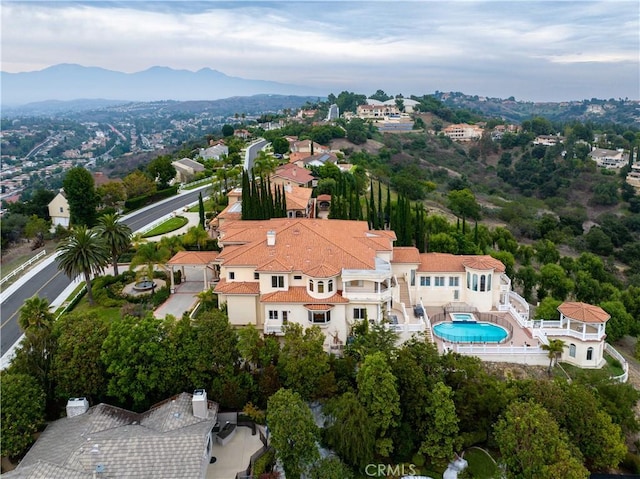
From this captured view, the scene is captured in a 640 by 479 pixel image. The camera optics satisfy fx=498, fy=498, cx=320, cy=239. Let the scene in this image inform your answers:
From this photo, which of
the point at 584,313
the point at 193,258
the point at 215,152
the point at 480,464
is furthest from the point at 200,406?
the point at 215,152

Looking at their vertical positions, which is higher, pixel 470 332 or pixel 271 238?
pixel 271 238

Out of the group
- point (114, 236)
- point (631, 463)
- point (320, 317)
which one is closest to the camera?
point (631, 463)

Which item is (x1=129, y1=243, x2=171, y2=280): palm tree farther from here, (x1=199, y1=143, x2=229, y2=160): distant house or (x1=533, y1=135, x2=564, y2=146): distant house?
(x1=533, y1=135, x2=564, y2=146): distant house

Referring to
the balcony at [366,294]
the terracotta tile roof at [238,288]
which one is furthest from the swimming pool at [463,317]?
the terracotta tile roof at [238,288]

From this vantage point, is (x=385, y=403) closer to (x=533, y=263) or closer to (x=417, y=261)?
(x=417, y=261)

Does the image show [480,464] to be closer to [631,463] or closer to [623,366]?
[631,463]

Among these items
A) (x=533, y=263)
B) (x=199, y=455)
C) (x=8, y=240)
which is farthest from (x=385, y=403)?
(x=8, y=240)

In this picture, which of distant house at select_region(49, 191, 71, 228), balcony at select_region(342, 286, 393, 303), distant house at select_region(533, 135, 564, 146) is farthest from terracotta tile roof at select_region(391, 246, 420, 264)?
distant house at select_region(533, 135, 564, 146)
